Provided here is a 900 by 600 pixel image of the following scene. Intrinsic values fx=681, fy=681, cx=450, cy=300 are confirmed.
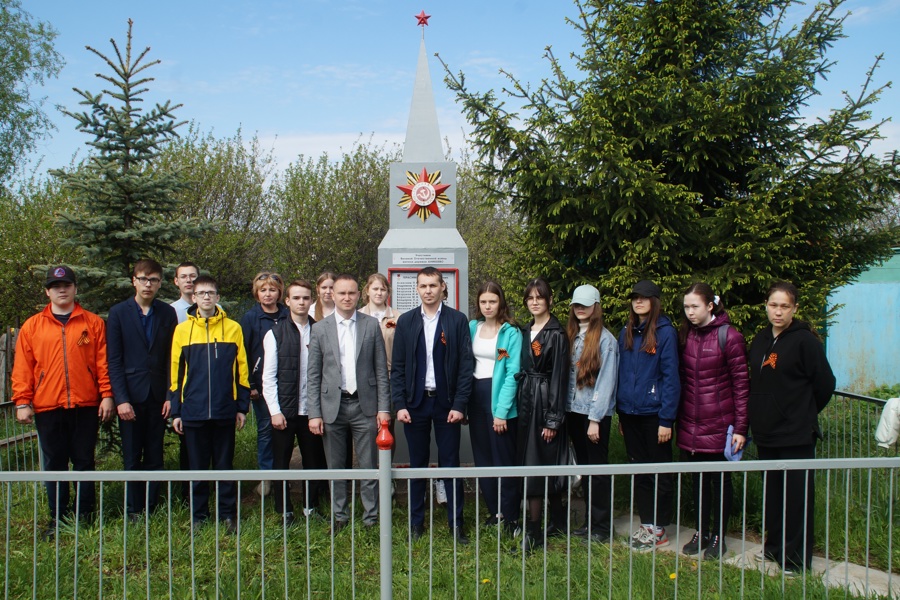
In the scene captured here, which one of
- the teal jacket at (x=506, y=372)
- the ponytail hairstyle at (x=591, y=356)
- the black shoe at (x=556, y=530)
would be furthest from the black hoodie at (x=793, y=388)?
the teal jacket at (x=506, y=372)

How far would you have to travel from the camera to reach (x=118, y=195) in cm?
592

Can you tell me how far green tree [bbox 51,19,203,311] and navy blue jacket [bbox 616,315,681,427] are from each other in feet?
13.3

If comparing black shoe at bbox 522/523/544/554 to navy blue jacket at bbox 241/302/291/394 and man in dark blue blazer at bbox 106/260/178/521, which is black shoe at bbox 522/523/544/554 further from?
man in dark blue blazer at bbox 106/260/178/521

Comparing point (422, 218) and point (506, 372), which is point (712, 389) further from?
point (422, 218)

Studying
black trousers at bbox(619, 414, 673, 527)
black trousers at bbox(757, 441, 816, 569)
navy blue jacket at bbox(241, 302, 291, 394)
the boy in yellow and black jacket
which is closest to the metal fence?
black trousers at bbox(757, 441, 816, 569)

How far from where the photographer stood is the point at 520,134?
21.6 ft

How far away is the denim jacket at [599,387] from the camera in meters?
4.57

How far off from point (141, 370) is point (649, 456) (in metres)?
3.62

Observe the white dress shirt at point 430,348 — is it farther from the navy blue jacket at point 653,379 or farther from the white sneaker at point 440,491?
the navy blue jacket at point 653,379

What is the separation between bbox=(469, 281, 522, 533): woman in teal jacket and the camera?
466cm

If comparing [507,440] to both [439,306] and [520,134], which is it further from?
[520,134]

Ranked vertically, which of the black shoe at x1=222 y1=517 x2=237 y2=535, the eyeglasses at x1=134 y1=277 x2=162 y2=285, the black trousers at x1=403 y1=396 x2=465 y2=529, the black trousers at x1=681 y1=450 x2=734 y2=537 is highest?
the eyeglasses at x1=134 y1=277 x2=162 y2=285

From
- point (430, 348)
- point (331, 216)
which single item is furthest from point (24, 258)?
point (430, 348)

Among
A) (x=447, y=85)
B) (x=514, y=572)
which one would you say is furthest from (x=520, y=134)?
(x=514, y=572)
